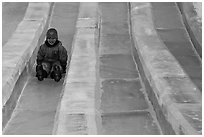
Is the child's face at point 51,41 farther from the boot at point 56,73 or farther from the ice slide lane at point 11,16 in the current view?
the ice slide lane at point 11,16

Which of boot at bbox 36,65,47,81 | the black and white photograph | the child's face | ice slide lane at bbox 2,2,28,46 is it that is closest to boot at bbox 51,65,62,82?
the black and white photograph

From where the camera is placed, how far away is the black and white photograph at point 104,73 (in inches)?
188

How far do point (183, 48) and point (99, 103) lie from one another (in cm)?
265

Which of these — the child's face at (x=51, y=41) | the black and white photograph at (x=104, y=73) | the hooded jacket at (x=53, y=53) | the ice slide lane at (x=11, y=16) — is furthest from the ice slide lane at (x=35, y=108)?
the ice slide lane at (x=11, y=16)

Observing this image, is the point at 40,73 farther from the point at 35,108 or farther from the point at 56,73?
the point at 35,108

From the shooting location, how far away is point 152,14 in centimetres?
905

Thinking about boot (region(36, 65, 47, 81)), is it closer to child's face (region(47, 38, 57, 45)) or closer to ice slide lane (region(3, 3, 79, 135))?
ice slide lane (region(3, 3, 79, 135))

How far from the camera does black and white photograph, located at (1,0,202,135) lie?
4.77 metres

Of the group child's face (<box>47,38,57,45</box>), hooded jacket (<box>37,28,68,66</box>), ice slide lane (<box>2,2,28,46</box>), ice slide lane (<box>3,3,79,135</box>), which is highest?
child's face (<box>47,38,57,45</box>)

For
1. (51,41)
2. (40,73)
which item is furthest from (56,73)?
(51,41)

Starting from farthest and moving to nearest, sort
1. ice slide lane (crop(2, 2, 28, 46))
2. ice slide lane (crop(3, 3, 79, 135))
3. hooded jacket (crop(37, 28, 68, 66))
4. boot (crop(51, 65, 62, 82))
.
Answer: ice slide lane (crop(2, 2, 28, 46)) → hooded jacket (crop(37, 28, 68, 66)) → boot (crop(51, 65, 62, 82)) → ice slide lane (crop(3, 3, 79, 135))

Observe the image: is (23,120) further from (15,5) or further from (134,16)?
(15,5)

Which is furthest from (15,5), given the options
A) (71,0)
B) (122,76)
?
(122,76)

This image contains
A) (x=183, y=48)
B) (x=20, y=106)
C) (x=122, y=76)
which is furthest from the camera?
(x=183, y=48)
